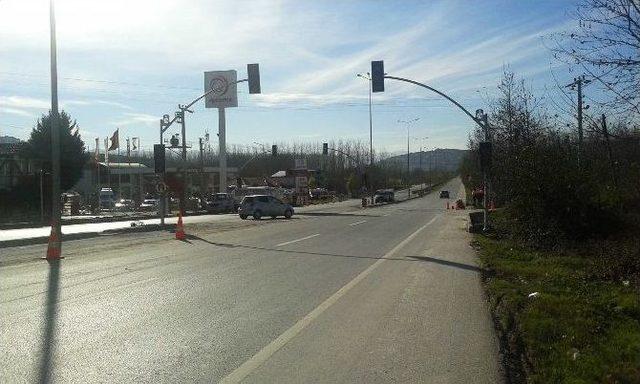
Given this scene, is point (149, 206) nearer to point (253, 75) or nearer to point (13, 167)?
point (13, 167)

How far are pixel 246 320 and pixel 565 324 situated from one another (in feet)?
13.1

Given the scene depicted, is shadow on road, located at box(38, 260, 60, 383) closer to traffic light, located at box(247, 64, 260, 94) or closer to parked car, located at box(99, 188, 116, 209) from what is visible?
traffic light, located at box(247, 64, 260, 94)

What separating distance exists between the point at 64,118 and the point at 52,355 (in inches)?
2480

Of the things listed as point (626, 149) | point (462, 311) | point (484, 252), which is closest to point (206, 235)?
point (484, 252)

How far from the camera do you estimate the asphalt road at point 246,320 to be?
6.48 meters

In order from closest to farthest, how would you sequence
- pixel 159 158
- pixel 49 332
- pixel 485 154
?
pixel 49 332 < pixel 485 154 < pixel 159 158

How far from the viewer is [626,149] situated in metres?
15.2

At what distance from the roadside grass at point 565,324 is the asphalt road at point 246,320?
33 centimetres

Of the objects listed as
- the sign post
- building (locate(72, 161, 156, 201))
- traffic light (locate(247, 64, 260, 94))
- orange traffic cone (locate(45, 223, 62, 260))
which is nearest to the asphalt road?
orange traffic cone (locate(45, 223, 62, 260))

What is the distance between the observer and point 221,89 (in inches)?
2913

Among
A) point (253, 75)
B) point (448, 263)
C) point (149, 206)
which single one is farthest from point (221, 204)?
point (448, 263)

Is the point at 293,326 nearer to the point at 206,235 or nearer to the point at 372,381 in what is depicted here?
the point at 372,381

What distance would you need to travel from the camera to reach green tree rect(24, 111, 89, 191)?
205 ft

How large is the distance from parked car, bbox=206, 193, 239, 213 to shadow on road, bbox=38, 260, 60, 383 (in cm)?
4799
